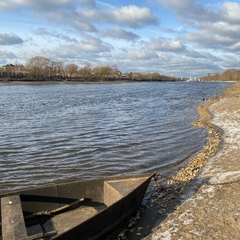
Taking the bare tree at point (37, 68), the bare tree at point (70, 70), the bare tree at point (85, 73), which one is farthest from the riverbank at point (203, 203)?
the bare tree at point (85, 73)

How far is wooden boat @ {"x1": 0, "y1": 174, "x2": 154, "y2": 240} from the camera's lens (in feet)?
22.5

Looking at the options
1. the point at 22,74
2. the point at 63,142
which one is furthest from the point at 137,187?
the point at 22,74

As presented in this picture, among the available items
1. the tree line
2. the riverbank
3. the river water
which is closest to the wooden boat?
the riverbank

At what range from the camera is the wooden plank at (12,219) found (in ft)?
20.2

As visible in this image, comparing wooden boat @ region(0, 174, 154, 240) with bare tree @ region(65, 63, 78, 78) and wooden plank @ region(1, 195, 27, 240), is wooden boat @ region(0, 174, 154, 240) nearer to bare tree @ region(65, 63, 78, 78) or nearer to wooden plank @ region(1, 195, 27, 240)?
wooden plank @ region(1, 195, 27, 240)

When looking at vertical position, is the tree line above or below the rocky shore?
above

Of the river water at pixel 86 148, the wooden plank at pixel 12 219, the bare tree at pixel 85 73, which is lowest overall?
the river water at pixel 86 148

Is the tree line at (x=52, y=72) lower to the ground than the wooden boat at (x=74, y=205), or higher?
higher

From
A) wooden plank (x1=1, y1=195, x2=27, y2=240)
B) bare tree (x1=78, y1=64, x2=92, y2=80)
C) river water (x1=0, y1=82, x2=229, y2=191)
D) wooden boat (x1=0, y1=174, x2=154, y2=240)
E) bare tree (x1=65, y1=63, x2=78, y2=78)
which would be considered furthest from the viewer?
bare tree (x1=78, y1=64, x2=92, y2=80)

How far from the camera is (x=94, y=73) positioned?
547 ft

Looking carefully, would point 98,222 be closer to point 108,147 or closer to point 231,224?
point 231,224

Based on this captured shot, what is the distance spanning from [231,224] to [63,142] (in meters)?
12.1

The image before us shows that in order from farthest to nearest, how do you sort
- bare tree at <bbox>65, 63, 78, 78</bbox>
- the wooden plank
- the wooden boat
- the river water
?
bare tree at <bbox>65, 63, 78, 78</bbox> → the river water → the wooden boat → the wooden plank

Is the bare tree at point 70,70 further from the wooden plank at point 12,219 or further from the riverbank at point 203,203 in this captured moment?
the wooden plank at point 12,219
